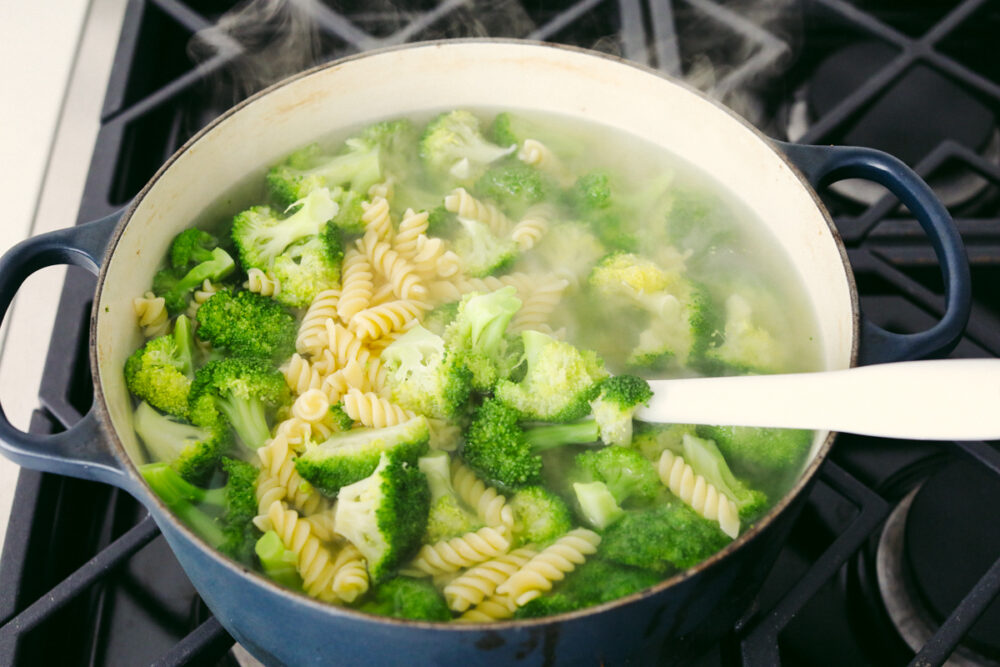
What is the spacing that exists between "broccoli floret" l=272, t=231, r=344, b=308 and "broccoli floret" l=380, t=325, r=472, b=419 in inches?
9.4

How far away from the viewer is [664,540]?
4.29 ft

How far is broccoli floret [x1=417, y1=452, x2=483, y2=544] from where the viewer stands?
1.39 metres

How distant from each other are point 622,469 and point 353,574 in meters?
0.48

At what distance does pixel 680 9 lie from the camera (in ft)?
8.50

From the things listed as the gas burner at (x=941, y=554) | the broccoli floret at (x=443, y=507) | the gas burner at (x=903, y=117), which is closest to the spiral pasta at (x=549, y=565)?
the broccoli floret at (x=443, y=507)

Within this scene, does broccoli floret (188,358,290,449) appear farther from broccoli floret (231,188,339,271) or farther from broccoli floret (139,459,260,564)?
broccoli floret (231,188,339,271)

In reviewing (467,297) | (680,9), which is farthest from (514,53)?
(680,9)

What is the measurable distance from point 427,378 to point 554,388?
0.23 meters

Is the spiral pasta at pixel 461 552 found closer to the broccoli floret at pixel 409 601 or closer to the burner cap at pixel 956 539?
the broccoli floret at pixel 409 601

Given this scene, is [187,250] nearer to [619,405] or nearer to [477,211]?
[477,211]

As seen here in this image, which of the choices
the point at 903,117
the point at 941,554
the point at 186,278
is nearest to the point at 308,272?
the point at 186,278

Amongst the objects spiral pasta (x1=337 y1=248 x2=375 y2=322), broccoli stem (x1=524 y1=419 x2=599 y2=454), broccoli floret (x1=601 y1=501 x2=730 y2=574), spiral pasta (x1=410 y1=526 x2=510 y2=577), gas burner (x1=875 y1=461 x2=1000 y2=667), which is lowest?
gas burner (x1=875 y1=461 x2=1000 y2=667)

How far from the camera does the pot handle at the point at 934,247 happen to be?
54.0 inches

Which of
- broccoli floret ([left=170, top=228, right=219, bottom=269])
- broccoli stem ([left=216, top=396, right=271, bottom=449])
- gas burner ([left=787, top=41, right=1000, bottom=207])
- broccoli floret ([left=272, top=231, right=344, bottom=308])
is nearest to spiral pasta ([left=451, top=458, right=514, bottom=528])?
broccoli stem ([left=216, top=396, right=271, bottom=449])
